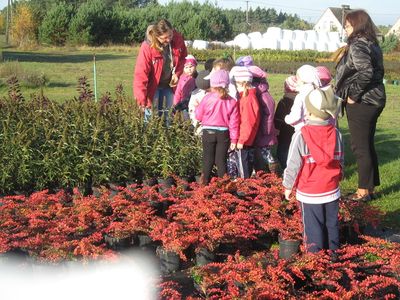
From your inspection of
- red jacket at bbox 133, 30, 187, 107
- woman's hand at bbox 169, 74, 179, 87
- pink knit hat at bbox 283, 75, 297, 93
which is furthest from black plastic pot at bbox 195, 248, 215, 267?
woman's hand at bbox 169, 74, 179, 87

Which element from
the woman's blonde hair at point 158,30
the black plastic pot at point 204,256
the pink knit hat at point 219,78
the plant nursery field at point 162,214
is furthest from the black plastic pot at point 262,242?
the woman's blonde hair at point 158,30

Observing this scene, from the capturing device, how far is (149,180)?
6.12 m

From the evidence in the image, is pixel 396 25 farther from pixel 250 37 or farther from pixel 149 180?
pixel 149 180

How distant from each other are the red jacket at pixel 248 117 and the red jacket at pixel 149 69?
3.93 ft

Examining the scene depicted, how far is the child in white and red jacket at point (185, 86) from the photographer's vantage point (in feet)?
24.2

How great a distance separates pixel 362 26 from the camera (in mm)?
5629

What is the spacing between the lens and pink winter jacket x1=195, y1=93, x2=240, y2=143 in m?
5.94

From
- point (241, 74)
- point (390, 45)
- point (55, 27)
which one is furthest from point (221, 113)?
point (55, 27)

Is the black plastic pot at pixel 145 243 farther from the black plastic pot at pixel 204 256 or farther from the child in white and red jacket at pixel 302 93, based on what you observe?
the child in white and red jacket at pixel 302 93

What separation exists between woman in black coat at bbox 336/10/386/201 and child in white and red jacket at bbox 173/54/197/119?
6.83 ft

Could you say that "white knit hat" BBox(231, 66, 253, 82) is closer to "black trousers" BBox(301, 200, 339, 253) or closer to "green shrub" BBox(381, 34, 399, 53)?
"black trousers" BBox(301, 200, 339, 253)

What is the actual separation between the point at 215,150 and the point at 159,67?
1.40 m

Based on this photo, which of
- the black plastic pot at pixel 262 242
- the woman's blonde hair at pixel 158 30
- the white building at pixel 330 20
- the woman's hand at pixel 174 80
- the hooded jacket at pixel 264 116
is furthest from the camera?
the white building at pixel 330 20

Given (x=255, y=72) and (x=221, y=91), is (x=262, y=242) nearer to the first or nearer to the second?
(x=221, y=91)
